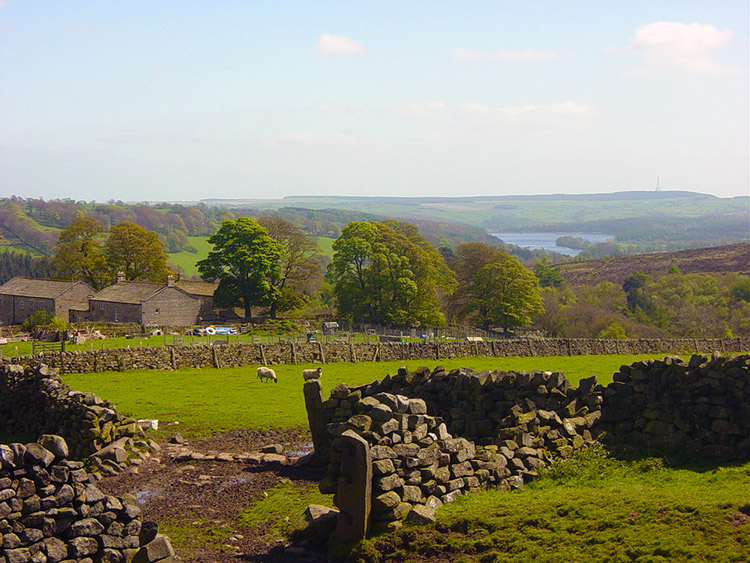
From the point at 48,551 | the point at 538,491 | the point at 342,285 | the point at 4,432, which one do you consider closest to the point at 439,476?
the point at 538,491

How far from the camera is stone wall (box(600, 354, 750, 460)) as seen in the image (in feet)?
50.3

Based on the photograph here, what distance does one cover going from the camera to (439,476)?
1359 cm

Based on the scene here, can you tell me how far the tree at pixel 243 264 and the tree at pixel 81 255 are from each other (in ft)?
53.2

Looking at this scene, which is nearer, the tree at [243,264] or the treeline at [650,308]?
the tree at [243,264]

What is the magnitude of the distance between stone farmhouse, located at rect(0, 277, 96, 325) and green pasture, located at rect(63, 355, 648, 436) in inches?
1710

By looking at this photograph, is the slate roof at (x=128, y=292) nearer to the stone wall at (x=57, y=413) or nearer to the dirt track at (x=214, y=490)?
the stone wall at (x=57, y=413)

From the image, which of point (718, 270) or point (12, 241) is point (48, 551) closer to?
point (718, 270)

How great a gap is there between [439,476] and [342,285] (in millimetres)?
60166

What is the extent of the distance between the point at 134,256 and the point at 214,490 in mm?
75390

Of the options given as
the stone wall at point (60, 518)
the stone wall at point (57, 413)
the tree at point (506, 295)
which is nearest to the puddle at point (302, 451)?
the stone wall at point (57, 413)

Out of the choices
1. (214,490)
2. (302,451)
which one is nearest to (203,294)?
Result: (302,451)

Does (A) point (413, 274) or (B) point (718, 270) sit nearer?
(A) point (413, 274)

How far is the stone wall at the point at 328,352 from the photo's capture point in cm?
3953

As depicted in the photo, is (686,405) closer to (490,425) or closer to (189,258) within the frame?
(490,425)
